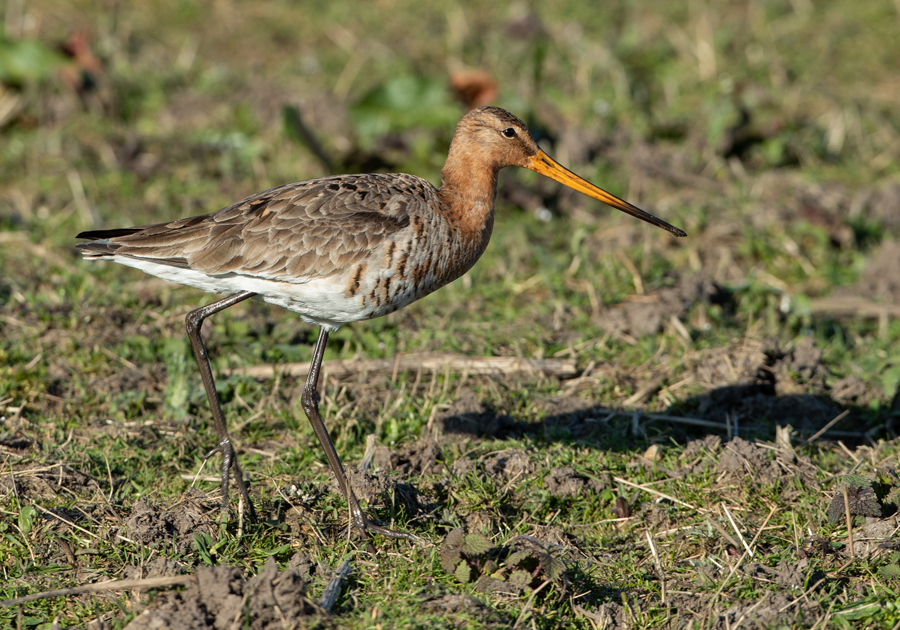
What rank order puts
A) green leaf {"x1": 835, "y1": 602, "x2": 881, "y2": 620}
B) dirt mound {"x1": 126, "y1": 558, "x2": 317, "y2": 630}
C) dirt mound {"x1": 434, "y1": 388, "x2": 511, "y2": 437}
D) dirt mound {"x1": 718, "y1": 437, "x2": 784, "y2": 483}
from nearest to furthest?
dirt mound {"x1": 126, "y1": 558, "x2": 317, "y2": 630}
green leaf {"x1": 835, "y1": 602, "x2": 881, "y2": 620}
dirt mound {"x1": 718, "y1": 437, "x2": 784, "y2": 483}
dirt mound {"x1": 434, "y1": 388, "x2": 511, "y2": 437}

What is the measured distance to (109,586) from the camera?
411 cm

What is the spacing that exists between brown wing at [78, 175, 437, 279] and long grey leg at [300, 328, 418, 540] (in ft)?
1.76

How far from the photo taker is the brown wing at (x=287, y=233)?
5027 millimetres

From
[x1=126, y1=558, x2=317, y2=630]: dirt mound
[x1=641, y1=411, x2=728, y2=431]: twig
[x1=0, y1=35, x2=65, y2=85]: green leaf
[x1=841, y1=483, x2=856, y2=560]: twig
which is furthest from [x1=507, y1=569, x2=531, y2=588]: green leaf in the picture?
[x1=0, y1=35, x2=65, y2=85]: green leaf

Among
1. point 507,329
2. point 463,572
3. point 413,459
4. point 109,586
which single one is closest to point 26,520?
point 109,586

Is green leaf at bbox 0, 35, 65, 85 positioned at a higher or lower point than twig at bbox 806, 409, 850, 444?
higher

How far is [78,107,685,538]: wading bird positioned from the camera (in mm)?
5016

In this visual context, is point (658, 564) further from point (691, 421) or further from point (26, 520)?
point (26, 520)

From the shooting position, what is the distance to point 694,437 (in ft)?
19.4

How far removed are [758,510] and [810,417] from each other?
117cm

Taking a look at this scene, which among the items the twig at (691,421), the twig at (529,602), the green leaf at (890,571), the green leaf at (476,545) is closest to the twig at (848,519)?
the green leaf at (890,571)

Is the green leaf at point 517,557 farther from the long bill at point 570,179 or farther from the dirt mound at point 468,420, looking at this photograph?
the long bill at point 570,179

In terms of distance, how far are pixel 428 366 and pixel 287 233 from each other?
1.55m

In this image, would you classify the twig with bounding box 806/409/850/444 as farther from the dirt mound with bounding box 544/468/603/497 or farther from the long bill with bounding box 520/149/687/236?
the long bill with bounding box 520/149/687/236
